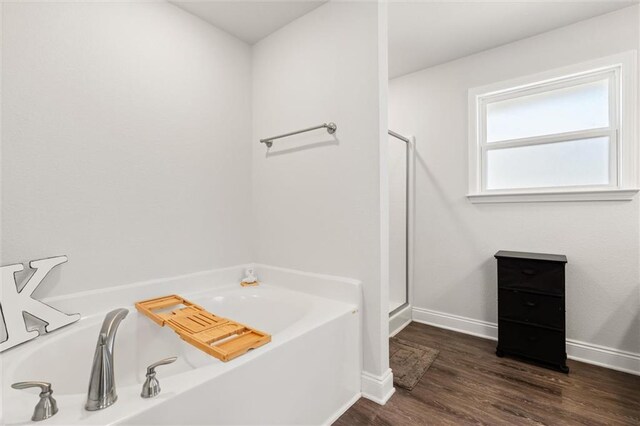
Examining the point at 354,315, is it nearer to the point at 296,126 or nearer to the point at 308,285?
the point at 308,285

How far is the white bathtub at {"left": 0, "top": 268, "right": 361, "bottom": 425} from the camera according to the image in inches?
33.3

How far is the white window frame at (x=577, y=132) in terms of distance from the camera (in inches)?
74.4

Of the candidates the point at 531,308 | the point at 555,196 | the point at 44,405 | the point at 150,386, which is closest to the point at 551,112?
the point at 555,196

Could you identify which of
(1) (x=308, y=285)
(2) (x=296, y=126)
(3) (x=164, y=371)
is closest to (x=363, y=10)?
(2) (x=296, y=126)

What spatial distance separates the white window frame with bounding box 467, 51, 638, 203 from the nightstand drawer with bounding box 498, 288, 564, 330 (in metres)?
0.73

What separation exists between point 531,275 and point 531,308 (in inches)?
9.0

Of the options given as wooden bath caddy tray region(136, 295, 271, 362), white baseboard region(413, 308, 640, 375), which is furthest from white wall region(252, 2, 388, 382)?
white baseboard region(413, 308, 640, 375)

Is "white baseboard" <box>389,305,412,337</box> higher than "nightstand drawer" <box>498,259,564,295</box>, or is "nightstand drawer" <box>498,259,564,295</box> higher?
"nightstand drawer" <box>498,259,564,295</box>

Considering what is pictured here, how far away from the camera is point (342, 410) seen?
151 centimetres

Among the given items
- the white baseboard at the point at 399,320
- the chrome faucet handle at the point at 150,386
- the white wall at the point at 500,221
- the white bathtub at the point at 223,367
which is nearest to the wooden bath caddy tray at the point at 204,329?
the white bathtub at the point at 223,367

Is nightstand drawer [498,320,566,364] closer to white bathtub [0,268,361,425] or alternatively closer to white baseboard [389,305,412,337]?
white baseboard [389,305,412,337]

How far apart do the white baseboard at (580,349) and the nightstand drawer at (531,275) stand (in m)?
0.51

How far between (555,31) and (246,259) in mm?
2914

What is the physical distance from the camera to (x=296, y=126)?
6.59 ft
